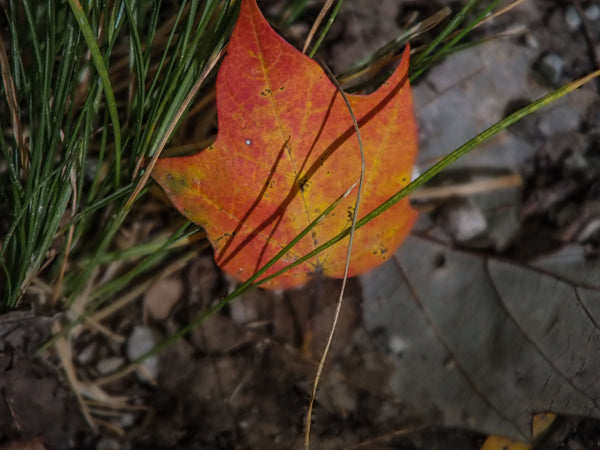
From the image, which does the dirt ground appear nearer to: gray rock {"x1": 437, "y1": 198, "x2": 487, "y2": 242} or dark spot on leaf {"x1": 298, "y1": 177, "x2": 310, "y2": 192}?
gray rock {"x1": 437, "y1": 198, "x2": 487, "y2": 242}

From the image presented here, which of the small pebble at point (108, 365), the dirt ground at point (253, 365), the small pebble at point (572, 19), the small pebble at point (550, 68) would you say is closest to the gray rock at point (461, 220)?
the dirt ground at point (253, 365)

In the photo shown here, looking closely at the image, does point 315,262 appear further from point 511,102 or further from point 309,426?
point 511,102

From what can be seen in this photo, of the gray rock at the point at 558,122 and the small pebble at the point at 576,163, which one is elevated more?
the gray rock at the point at 558,122

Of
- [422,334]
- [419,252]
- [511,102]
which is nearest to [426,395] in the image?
[422,334]

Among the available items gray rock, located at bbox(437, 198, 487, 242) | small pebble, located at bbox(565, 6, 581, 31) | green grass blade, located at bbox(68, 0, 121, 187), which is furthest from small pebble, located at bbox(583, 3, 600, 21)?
green grass blade, located at bbox(68, 0, 121, 187)

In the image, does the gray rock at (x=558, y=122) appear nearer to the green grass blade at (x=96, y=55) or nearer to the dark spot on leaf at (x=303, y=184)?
the dark spot on leaf at (x=303, y=184)

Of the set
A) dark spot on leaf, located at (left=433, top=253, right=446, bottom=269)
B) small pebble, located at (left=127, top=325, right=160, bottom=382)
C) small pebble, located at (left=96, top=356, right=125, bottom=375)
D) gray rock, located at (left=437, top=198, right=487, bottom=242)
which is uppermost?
gray rock, located at (left=437, top=198, right=487, bottom=242)
